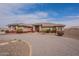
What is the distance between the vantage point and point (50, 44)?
1319 millimetres

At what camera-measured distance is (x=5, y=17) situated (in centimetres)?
131

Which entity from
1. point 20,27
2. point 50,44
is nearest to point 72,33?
point 50,44

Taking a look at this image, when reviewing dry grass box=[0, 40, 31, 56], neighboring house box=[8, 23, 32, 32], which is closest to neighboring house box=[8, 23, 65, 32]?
neighboring house box=[8, 23, 32, 32]

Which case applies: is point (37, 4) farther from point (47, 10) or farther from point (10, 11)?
point (10, 11)

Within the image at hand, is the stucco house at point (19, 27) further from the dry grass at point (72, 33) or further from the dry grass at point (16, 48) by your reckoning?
the dry grass at point (72, 33)

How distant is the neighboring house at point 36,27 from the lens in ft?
4.30

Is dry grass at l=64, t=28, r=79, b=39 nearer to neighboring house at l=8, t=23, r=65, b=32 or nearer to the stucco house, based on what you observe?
neighboring house at l=8, t=23, r=65, b=32

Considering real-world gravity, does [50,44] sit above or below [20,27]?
below

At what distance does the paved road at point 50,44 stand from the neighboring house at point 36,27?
43mm

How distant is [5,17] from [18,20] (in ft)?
0.35

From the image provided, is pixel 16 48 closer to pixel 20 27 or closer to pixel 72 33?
pixel 20 27

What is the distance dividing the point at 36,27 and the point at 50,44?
0.58 feet

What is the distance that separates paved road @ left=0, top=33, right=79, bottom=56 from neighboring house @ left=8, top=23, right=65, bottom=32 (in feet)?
0.14

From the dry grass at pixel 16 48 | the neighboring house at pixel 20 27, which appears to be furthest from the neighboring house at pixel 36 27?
the dry grass at pixel 16 48
